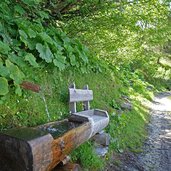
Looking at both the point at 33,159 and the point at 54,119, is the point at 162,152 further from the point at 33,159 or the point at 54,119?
the point at 33,159

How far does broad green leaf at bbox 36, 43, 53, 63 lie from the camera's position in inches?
162

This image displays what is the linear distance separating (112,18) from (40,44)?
2.10 meters

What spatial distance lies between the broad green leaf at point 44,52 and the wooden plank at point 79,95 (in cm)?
91

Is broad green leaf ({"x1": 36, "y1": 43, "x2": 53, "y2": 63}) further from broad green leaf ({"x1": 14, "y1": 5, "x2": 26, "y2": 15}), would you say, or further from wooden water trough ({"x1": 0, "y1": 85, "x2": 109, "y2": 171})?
wooden water trough ({"x1": 0, "y1": 85, "x2": 109, "y2": 171})

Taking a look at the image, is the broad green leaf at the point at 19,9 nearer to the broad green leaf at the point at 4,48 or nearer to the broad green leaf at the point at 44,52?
the broad green leaf at the point at 44,52

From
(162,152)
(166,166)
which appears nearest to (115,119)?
(162,152)

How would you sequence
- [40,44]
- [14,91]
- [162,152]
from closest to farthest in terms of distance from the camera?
[14,91] → [40,44] → [162,152]

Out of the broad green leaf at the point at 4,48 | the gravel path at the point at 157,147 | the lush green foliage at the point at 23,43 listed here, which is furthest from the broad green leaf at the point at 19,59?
the gravel path at the point at 157,147

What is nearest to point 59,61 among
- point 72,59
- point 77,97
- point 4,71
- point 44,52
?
point 44,52

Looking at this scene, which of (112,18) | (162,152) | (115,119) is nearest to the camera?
(112,18)

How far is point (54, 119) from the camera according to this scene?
4277 millimetres

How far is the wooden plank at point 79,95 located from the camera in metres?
4.95

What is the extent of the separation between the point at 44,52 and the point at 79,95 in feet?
4.51

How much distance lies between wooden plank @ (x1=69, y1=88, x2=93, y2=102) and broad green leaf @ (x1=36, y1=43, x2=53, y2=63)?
0.91m
